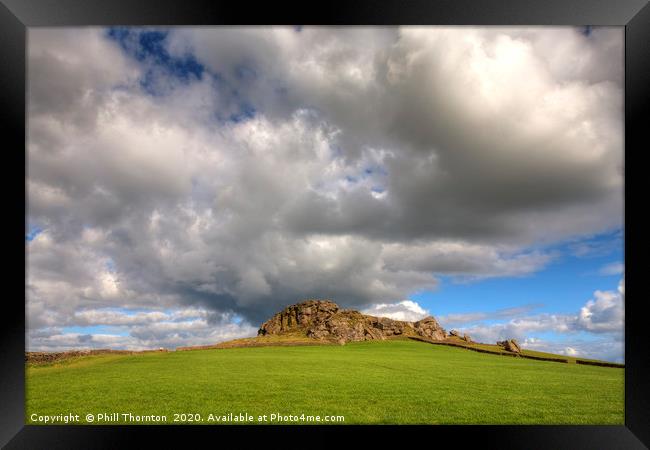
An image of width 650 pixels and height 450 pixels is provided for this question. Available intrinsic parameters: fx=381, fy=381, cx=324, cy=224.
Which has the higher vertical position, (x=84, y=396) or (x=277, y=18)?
(x=277, y=18)

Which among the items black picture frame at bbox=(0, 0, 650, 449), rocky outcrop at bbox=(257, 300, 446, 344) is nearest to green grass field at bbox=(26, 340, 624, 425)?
black picture frame at bbox=(0, 0, 650, 449)

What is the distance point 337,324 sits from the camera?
238ft

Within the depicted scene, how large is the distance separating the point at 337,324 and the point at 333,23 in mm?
69276

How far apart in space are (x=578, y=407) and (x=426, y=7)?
15922mm

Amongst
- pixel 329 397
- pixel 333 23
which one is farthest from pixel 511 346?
pixel 333 23

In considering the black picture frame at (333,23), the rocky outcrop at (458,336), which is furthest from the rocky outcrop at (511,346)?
the black picture frame at (333,23)

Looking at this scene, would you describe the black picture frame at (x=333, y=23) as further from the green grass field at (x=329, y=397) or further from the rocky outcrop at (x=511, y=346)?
the rocky outcrop at (x=511, y=346)

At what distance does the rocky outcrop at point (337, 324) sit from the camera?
70.7 metres

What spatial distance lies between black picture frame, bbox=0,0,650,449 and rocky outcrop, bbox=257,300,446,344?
63552mm

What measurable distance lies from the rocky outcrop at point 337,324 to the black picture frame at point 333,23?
2502 inches

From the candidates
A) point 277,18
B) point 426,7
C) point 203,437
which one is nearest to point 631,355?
point 426,7

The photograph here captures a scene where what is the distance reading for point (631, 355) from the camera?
6773mm

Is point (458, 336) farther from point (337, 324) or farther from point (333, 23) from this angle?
point (333, 23)

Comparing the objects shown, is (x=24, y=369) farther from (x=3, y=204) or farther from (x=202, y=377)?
(x=202, y=377)
